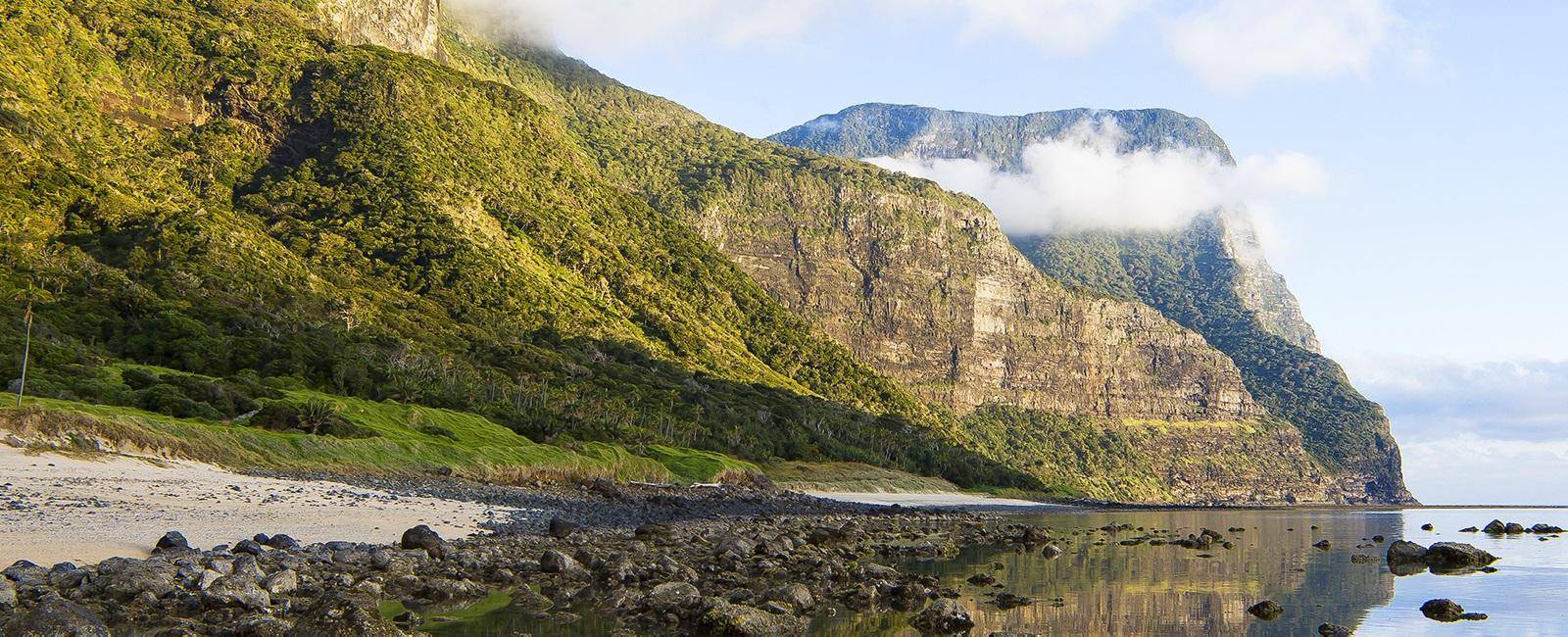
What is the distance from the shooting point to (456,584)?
74.3ft

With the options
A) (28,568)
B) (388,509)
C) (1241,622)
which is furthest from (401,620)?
(388,509)

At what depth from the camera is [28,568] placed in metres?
18.4

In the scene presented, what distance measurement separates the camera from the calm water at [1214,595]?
22.3m

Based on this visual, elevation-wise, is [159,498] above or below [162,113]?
below

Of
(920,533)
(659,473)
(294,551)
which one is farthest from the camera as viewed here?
(659,473)

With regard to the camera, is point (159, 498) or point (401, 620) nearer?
point (401, 620)

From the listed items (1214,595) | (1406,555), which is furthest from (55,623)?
(1406,555)

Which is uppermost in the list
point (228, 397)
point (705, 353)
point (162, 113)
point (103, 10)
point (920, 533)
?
point (103, 10)

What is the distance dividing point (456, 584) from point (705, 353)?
524ft

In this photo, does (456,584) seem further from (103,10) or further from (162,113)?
(103,10)

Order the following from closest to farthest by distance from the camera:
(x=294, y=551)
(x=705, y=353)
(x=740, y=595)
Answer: (x=740, y=595) → (x=294, y=551) → (x=705, y=353)

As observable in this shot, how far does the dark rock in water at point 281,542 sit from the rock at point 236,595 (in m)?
5.98

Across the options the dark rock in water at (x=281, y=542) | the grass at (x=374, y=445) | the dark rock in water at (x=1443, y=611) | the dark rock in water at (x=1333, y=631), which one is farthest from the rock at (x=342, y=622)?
the grass at (x=374, y=445)

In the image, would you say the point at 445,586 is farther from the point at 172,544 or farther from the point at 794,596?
the point at 794,596
